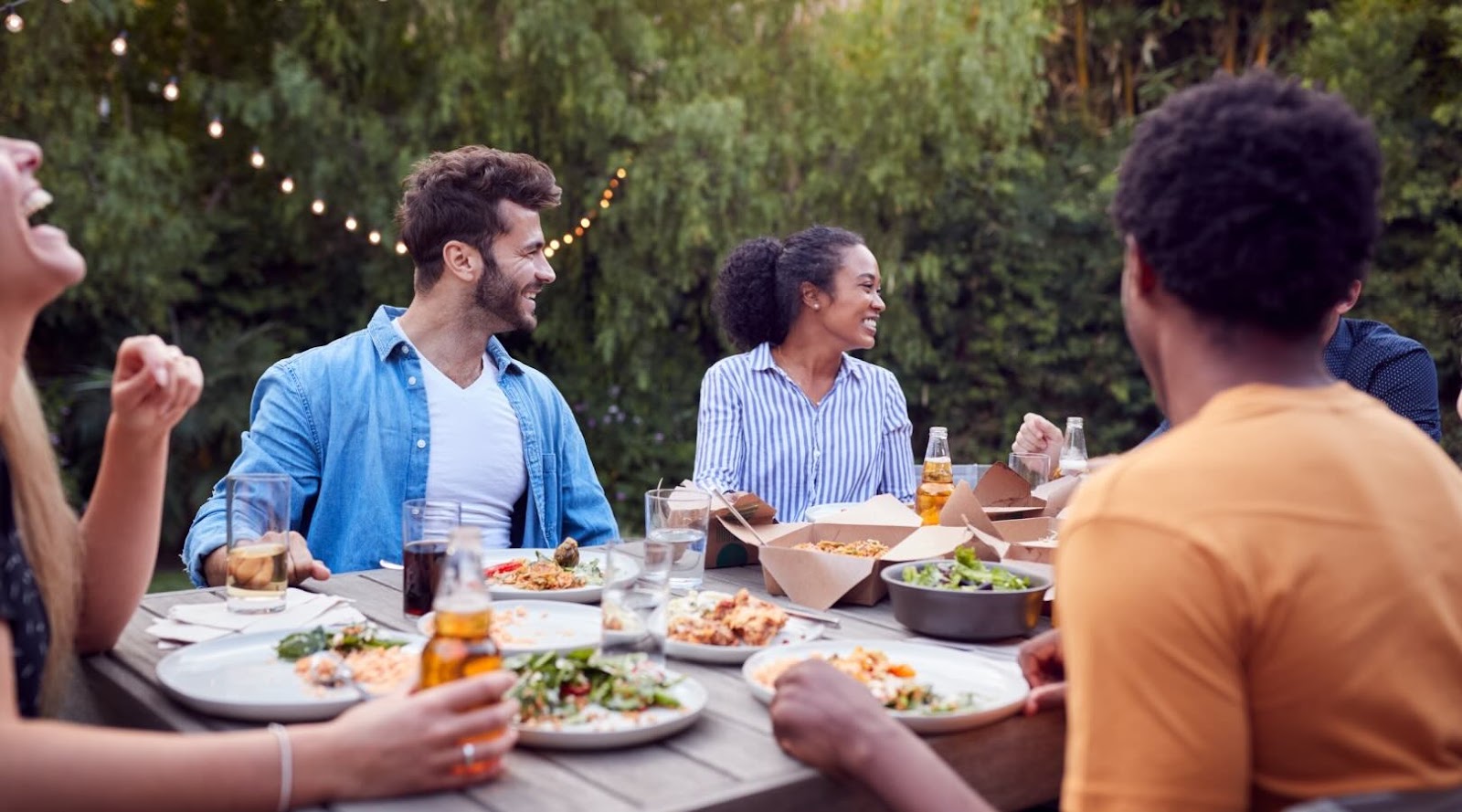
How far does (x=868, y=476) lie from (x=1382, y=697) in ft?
8.83

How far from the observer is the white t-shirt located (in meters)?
2.82

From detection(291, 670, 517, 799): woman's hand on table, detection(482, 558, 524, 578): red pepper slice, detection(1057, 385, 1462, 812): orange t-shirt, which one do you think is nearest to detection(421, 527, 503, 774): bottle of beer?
detection(291, 670, 517, 799): woman's hand on table

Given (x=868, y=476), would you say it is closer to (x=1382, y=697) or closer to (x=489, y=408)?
(x=489, y=408)

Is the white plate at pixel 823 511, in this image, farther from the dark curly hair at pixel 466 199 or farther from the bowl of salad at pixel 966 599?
the dark curly hair at pixel 466 199

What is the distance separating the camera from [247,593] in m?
1.83

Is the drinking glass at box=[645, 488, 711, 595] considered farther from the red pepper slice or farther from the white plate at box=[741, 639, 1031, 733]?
the white plate at box=[741, 639, 1031, 733]

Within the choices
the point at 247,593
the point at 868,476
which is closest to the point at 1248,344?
the point at 247,593

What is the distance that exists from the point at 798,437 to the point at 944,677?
205cm

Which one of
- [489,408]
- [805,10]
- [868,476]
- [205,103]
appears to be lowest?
[868,476]

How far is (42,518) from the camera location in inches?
54.3

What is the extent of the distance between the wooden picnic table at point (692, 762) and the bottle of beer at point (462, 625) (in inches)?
3.0

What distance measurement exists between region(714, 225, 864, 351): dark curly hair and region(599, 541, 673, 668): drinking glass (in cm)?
238

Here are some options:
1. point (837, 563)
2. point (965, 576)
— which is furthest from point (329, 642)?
point (965, 576)

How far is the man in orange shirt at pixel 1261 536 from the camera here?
100cm
